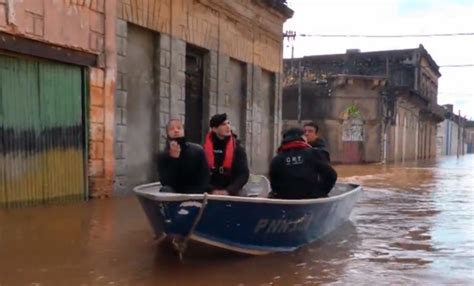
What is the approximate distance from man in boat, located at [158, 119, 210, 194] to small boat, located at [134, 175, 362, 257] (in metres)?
0.32

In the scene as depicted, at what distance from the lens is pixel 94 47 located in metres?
11.1

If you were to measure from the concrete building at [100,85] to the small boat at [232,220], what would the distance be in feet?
14.2

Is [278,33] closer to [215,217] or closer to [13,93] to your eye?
[13,93]

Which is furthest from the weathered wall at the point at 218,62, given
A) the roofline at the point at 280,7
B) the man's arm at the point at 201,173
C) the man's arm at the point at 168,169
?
the man's arm at the point at 201,173

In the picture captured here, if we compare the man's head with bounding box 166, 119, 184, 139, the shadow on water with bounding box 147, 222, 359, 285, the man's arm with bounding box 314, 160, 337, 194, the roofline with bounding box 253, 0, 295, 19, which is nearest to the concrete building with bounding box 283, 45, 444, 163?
the roofline with bounding box 253, 0, 295, 19

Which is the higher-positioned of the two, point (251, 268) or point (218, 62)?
point (218, 62)

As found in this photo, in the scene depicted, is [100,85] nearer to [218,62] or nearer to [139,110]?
[139,110]

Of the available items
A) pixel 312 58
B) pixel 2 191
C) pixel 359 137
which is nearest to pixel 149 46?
pixel 2 191

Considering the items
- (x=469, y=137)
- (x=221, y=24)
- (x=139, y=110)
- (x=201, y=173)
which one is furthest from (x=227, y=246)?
(x=469, y=137)

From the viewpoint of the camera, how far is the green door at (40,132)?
952 centimetres

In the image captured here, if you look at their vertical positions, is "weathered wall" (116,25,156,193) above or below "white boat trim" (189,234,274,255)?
above

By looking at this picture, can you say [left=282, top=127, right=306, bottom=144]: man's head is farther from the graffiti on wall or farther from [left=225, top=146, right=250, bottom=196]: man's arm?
the graffiti on wall

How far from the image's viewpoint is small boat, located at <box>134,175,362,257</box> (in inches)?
223

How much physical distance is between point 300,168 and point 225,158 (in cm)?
92
